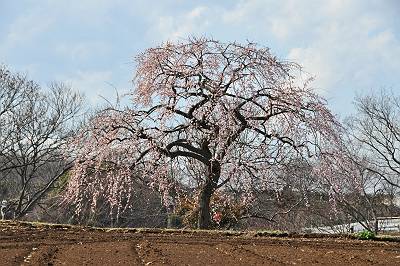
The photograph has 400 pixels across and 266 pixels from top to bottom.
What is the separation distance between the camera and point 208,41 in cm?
1041

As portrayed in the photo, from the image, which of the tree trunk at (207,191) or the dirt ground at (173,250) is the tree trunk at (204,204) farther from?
the dirt ground at (173,250)

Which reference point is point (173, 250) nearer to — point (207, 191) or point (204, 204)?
point (207, 191)

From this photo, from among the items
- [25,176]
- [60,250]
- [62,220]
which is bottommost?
[60,250]

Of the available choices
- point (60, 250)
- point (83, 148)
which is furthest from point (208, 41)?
point (60, 250)

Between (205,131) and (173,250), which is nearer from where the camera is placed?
(173,250)

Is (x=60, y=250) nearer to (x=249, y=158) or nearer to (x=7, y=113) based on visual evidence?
(x=249, y=158)

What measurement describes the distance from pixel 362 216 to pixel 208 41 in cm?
1747

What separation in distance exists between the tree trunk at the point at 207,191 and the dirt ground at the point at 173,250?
1599 millimetres

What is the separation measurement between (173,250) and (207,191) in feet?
13.7

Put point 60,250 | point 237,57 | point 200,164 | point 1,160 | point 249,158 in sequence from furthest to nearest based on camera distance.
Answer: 1. point 1,160
2. point 200,164
3. point 237,57
4. point 249,158
5. point 60,250

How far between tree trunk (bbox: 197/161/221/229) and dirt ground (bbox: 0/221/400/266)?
1599 mm

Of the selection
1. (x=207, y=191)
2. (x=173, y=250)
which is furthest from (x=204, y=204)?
(x=173, y=250)

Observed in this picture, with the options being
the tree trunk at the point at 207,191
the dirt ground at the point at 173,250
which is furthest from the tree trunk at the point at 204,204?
the dirt ground at the point at 173,250

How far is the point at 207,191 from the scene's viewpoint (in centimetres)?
1011
